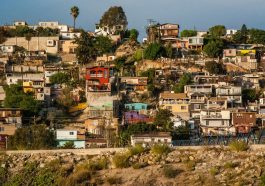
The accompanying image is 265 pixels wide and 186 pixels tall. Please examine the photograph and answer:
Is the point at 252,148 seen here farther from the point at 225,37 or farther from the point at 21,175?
the point at 225,37

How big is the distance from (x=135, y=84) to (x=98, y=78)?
7.21 feet

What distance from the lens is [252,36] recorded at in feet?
192

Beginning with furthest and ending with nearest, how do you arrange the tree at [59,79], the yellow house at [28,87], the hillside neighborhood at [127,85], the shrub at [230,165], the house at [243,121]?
the tree at [59,79] → the yellow house at [28,87] → the house at [243,121] → the hillside neighborhood at [127,85] → the shrub at [230,165]

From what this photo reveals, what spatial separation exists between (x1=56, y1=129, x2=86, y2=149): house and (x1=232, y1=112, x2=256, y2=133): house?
8.14 m

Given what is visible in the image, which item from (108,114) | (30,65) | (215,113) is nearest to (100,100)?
(108,114)

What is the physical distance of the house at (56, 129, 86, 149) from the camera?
37.9m

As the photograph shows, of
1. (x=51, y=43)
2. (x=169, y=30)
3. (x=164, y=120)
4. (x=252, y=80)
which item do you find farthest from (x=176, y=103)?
(x=51, y=43)

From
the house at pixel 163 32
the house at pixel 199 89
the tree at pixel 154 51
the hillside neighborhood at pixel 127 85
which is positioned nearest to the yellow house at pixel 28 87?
the hillside neighborhood at pixel 127 85

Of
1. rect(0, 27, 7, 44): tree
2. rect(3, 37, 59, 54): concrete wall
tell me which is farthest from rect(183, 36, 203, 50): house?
rect(0, 27, 7, 44): tree

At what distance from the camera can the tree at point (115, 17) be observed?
208 ft

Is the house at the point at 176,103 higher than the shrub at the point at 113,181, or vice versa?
the house at the point at 176,103

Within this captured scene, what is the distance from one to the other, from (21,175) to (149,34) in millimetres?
34336

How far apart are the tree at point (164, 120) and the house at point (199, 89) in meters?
3.31

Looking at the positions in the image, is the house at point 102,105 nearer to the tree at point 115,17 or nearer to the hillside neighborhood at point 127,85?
the hillside neighborhood at point 127,85
